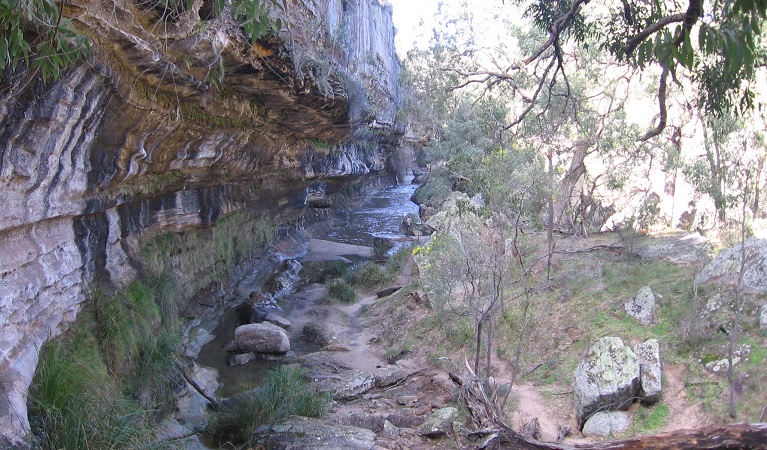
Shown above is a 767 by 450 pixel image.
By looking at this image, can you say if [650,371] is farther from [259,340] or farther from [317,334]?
[259,340]

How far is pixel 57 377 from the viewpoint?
5094 mm

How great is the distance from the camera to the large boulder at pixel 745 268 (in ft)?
28.1

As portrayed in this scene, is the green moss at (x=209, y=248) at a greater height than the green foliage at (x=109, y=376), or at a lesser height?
greater

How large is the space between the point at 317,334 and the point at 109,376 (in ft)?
17.7

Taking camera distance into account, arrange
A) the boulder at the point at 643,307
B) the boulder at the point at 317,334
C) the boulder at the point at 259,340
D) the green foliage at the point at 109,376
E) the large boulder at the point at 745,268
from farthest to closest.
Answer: the boulder at the point at 317,334, the boulder at the point at 259,340, the boulder at the point at 643,307, the large boulder at the point at 745,268, the green foliage at the point at 109,376

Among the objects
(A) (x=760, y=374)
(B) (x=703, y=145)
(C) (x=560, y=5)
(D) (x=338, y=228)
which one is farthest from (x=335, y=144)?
(A) (x=760, y=374)

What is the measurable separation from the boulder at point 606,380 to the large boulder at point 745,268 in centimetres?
243

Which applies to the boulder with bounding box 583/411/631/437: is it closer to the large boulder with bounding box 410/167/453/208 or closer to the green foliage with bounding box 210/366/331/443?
the green foliage with bounding box 210/366/331/443

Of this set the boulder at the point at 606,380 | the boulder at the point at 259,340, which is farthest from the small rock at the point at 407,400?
the boulder at the point at 259,340

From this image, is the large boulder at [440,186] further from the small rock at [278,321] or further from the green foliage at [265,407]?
the green foliage at [265,407]

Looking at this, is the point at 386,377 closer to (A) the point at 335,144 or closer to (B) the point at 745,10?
(B) the point at 745,10

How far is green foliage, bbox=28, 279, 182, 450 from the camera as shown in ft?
14.8

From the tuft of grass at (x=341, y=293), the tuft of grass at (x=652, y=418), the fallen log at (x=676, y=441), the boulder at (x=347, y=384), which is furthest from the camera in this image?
the tuft of grass at (x=341, y=293)

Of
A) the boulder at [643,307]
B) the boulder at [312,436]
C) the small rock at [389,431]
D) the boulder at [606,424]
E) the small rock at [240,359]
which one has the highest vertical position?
the boulder at [643,307]
